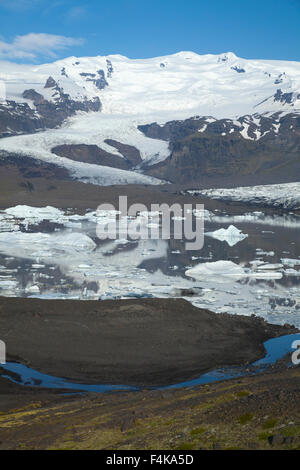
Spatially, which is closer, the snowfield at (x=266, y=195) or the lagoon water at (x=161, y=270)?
the lagoon water at (x=161, y=270)

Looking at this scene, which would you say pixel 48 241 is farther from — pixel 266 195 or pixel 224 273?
pixel 266 195

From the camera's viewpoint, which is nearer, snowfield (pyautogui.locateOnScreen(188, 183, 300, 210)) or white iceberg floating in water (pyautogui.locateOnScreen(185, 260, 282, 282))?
white iceberg floating in water (pyautogui.locateOnScreen(185, 260, 282, 282))

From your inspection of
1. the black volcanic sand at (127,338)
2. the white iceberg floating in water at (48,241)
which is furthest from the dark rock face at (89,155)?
the black volcanic sand at (127,338)

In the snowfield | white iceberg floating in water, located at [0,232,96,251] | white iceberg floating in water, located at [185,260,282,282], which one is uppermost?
the snowfield

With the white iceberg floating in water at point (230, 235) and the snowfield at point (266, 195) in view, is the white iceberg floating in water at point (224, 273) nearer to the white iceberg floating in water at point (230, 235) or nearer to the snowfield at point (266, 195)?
the white iceberg floating in water at point (230, 235)

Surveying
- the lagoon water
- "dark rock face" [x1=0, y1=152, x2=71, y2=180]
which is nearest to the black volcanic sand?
the lagoon water

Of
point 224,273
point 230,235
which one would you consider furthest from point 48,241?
point 224,273

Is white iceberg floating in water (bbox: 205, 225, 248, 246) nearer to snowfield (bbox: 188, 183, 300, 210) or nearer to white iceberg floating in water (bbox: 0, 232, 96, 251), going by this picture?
white iceberg floating in water (bbox: 0, 232, 96, 251)
